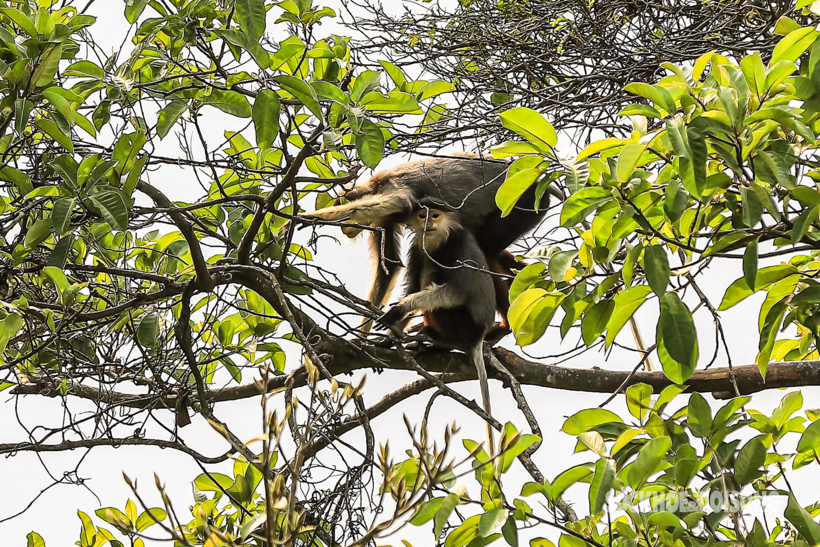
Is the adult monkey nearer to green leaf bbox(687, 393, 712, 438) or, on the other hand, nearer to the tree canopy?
the tree canopy

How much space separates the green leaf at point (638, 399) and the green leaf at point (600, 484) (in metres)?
0.21

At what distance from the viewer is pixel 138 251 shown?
275 centimetres

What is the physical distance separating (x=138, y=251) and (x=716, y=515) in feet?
6.85

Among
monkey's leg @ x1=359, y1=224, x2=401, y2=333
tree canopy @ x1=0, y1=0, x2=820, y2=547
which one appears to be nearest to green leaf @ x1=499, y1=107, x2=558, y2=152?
tree canopy @ x1=0, y1=0, x2=820, y2=547

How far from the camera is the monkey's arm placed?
3.51 metres

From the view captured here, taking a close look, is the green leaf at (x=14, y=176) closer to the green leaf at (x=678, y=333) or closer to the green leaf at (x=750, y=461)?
the green leaf at (x=678, y=333)

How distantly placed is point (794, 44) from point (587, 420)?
852mm

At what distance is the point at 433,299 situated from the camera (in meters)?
3.60

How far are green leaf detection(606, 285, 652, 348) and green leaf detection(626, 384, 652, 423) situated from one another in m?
0.18

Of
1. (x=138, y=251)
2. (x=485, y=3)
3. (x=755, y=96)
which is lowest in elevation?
(x=755, y=96)

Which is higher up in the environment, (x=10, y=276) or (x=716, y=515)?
(x=10, y=276)

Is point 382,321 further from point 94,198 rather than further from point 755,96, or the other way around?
point 755,96

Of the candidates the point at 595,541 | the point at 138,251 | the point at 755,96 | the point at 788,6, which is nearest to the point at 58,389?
the point at 138,251

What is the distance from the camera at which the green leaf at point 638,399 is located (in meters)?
1.67
